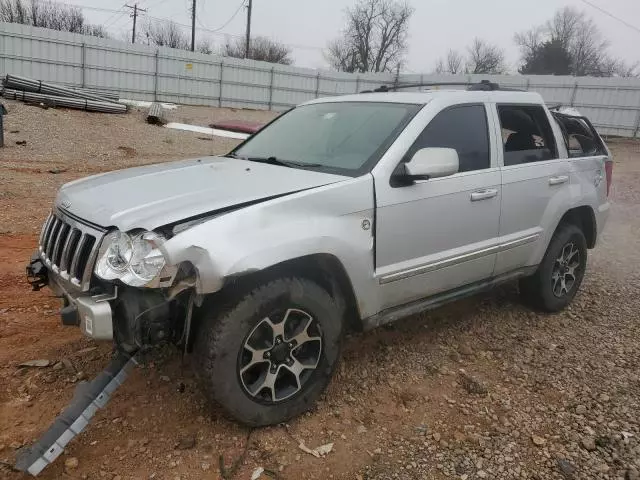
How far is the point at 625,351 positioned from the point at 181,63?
22.9m

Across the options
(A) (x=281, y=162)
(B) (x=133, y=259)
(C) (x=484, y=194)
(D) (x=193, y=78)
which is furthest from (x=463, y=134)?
(D) (x=193, y=78)

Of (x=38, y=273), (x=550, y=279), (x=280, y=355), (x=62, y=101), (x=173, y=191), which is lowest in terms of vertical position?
(x=280, y=355)

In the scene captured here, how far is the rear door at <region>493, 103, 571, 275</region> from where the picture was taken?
12.4 feet

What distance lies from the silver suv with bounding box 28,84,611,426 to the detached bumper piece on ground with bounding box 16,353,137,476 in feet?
0.69

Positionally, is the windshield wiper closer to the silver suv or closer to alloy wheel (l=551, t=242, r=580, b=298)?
the silver suv

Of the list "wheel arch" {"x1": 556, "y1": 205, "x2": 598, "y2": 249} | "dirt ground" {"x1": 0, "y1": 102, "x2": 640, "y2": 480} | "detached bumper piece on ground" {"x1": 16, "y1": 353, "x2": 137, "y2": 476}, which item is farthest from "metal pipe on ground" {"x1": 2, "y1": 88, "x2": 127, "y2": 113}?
"detached bumper piece on ground" {"x1": 16, "y1": 353, "x2": 137, "y2": 476}

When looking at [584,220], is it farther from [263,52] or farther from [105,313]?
[263,52]

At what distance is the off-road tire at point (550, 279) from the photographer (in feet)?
14.0

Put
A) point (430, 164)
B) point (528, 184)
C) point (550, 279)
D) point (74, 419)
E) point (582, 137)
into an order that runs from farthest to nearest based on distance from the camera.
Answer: point (582, 137) < point (550, 279) < point (528, 184) < point (430, 164) < point (74, 419)

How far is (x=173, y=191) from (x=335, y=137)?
1.18 m

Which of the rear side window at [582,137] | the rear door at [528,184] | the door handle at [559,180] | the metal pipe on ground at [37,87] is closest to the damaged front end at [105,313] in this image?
the rear door at [528,184]

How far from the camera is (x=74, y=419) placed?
238 centimetres

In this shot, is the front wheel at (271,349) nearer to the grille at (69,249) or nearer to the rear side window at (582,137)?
the grille at (69,249)

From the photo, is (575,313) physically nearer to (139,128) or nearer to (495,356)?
(495,356)
